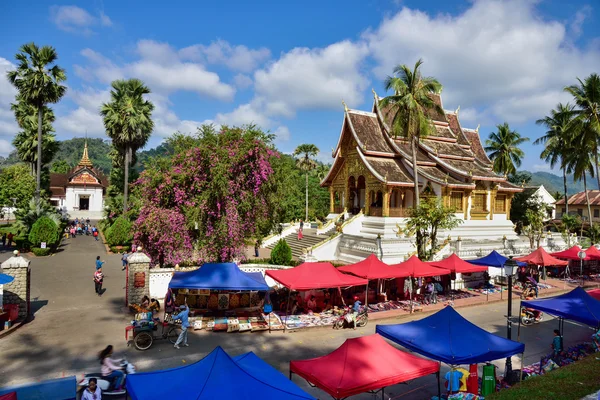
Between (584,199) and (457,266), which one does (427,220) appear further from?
(584,199)

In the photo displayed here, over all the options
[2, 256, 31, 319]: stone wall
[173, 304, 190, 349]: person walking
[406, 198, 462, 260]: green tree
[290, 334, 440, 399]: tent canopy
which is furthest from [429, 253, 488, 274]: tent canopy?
[2, 256, 31, 319]: stone wall

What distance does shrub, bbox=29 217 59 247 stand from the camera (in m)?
28.6

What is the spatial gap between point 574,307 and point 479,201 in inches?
891

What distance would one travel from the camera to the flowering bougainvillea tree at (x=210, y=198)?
58.8 ft

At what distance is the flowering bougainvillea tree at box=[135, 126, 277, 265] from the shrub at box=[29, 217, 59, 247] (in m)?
13.8

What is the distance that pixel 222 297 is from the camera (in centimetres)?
1644

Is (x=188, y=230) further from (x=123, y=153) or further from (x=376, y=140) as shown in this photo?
(x=123, y=153)

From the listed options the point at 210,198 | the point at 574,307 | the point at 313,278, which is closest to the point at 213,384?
the point at 313,278

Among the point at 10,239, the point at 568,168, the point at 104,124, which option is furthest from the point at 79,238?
the point at 568,168

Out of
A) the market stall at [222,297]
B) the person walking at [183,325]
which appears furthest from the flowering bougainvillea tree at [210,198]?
the person walking at [183,325]

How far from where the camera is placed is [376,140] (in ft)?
106

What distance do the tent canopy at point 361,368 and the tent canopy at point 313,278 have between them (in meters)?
6.76

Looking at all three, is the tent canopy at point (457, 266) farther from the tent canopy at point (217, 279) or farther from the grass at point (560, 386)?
the tent canopy at point (217, 279)

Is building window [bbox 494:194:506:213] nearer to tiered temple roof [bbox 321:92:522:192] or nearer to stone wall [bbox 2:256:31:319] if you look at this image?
tiered temple roof [bbox 321:92:522:192]
